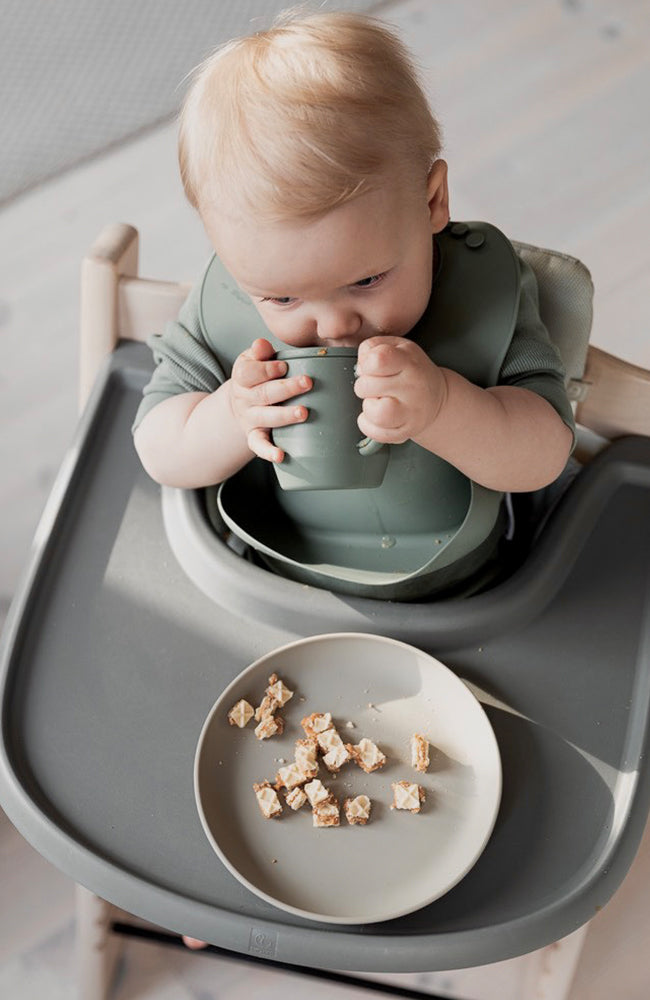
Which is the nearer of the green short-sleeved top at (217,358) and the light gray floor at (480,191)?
the green short-sleeved top at (217,358)

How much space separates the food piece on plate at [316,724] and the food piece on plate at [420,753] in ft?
0.17

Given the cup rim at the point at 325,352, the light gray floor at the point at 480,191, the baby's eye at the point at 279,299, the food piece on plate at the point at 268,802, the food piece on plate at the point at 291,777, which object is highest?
the baby's eye at the point at 279,299

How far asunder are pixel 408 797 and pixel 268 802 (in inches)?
3.1

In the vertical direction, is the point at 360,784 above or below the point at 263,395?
below

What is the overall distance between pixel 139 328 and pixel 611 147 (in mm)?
1022

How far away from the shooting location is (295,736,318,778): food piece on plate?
706mm

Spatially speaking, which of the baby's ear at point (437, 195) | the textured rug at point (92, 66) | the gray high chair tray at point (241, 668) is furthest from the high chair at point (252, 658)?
the textured rug at point (92, 66)

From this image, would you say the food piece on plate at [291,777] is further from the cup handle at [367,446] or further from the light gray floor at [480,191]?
the light gray floor at [480,191]

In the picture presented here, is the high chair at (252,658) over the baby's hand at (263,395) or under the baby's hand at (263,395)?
under

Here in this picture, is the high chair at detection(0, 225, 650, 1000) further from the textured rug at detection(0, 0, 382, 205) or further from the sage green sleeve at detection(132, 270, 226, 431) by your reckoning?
the textured rug at detection(0, 0, 382, 205)

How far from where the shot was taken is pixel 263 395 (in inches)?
26.2

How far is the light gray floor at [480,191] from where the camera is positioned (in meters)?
1.47

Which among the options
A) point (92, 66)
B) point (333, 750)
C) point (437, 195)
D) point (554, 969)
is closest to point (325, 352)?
point (437, 195)

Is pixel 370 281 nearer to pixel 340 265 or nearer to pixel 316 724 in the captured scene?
pixel 340 265
